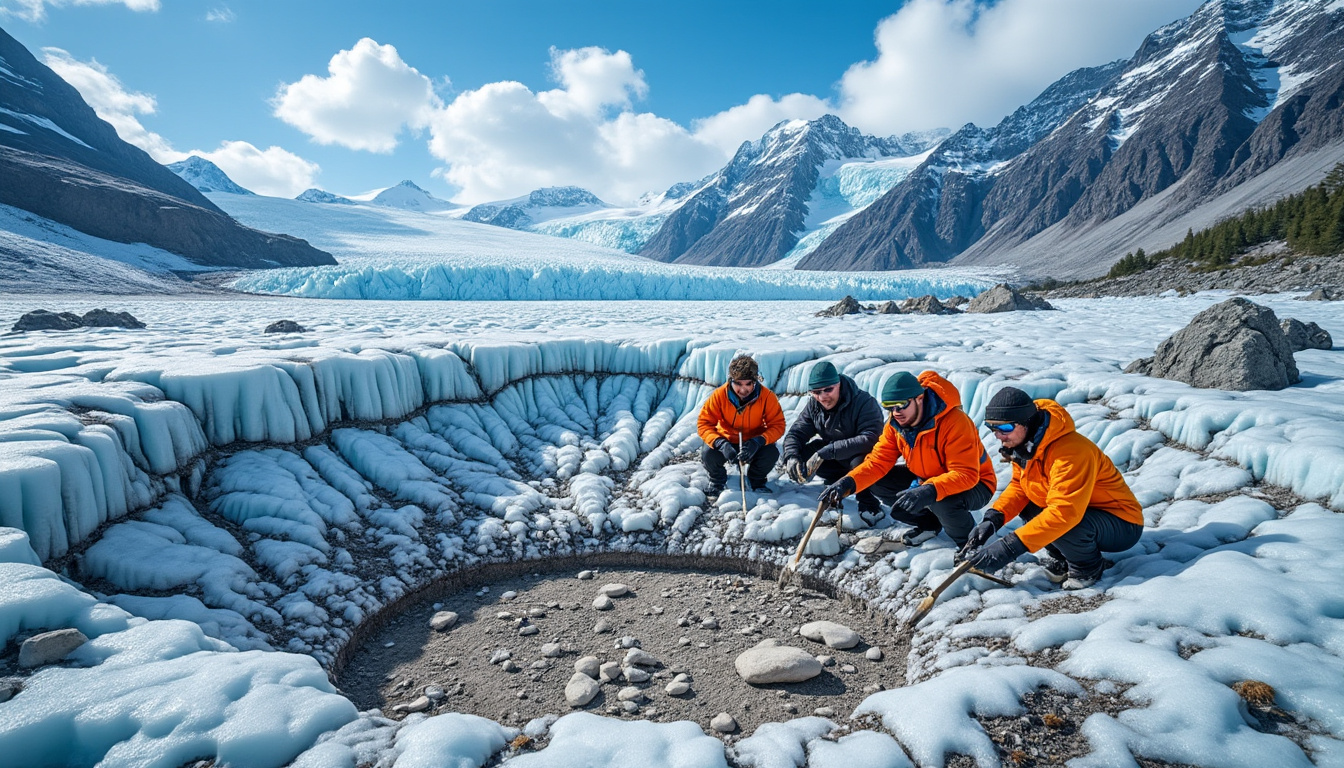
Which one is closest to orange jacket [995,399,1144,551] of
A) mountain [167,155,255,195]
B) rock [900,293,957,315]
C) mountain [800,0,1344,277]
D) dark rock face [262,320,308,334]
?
dark rock face [262,320,308,334]

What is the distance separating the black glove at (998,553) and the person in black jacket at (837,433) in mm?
1369

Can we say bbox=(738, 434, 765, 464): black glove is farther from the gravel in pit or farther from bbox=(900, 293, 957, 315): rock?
bbox=(900, 293, 957, 315): rock

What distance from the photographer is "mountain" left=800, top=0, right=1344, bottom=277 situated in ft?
268

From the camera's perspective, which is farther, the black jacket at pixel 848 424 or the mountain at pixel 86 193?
the mountain at pixel 86 193

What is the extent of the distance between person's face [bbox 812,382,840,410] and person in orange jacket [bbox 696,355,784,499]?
78 cm

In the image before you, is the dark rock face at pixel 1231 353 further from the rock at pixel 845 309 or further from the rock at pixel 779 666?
the rock at pixel 845 309

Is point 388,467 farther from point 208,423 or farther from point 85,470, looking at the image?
point 85,470

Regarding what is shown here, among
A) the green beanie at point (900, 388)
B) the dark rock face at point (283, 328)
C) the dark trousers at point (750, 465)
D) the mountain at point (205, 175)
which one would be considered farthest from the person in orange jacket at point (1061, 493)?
the mountain at point (205, 175)

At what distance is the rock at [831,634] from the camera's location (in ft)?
15.1

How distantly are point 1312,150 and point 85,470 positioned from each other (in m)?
118

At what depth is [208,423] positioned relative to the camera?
5.98m

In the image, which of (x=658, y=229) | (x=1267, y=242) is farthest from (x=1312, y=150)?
(x=658, y=229)

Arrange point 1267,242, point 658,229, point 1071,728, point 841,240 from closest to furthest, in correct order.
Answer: point 1071,728 < point 1267,242 < point 841,240 < point 658,229

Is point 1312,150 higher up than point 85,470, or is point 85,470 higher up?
point 1312,150
